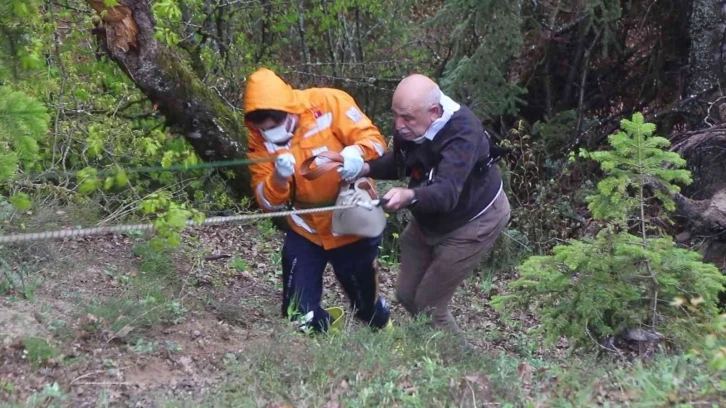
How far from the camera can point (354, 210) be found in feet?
17.5

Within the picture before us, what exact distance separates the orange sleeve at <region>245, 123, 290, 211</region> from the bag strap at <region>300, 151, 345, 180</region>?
183 mm

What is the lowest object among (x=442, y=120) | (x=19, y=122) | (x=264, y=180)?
(x=264, y=180)

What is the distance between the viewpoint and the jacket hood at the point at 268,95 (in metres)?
5.09

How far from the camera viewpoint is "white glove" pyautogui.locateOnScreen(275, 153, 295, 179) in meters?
5.09

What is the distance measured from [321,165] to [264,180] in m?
0.44

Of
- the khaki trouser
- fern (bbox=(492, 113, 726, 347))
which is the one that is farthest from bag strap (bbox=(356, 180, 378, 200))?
fern (bbox=(492, 113, 726, 347))

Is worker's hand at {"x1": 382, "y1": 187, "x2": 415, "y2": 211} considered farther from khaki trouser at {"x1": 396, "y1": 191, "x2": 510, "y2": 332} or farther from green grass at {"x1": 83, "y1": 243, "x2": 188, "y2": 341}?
green grass at {"x1": 83, "y1": 243, "x2": 188, "y2": 341}

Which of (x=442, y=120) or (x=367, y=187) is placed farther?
(x=367, y=187)

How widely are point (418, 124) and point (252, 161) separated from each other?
0.98 meters

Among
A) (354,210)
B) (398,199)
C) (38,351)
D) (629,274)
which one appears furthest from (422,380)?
(38,351)

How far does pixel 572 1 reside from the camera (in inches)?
405

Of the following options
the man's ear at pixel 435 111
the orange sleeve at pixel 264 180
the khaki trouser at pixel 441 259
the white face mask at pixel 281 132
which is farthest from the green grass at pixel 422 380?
the man's ear at pixel 435 111

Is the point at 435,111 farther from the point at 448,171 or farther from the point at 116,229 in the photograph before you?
the point at 116,229

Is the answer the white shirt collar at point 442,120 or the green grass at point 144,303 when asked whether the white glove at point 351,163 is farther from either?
the green grass at point 144,303
